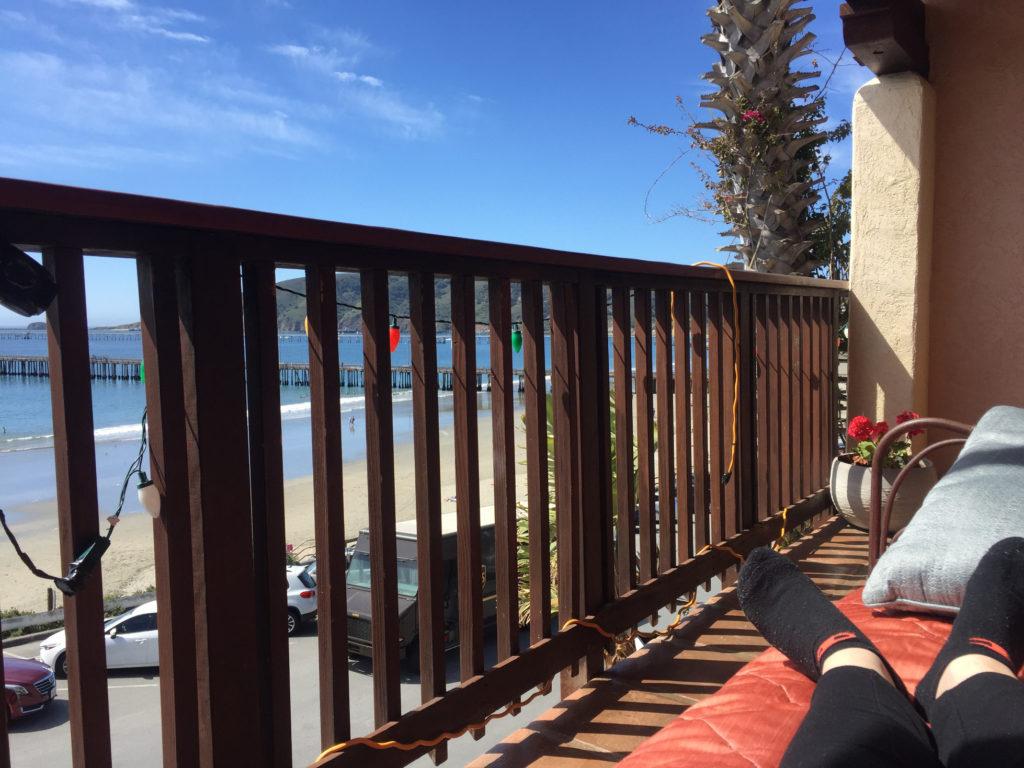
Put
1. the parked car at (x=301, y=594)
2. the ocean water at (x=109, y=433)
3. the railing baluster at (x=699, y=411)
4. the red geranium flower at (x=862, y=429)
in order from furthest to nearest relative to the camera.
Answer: the ocean water at (x=109, y=433) < the parked car at (x=301, y=594) < the red geranium flower at (x=862, y=429) < the railing baluster at (x=699, y=411)

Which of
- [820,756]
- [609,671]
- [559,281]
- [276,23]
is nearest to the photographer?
[820,756]

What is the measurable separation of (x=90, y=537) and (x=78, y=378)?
0.20 m

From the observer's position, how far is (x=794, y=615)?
1.21 m

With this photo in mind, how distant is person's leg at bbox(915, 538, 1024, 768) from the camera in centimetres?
82

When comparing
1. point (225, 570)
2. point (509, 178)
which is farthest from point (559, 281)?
point (509, 178)

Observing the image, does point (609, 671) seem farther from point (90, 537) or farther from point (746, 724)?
point (90, 537)

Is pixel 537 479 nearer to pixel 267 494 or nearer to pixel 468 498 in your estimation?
pixel 468 498

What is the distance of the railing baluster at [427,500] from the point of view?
143 centimetres

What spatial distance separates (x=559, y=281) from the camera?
70.0 inches

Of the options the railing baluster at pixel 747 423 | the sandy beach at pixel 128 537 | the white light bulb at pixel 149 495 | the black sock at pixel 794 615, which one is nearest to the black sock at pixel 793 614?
the black sock at pixel 794 615

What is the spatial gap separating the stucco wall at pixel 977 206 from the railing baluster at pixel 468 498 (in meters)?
2.99

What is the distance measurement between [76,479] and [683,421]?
1843mm

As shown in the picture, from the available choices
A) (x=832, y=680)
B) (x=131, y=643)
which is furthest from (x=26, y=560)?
(x=131, y=643)

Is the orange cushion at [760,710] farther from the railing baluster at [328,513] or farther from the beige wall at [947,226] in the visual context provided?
the beige wall at [947,226]
